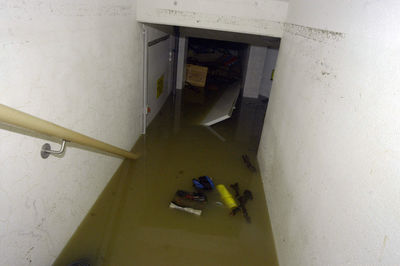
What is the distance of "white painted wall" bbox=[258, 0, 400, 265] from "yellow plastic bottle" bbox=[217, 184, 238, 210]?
1.58 feet

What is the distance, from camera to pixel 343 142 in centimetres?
125

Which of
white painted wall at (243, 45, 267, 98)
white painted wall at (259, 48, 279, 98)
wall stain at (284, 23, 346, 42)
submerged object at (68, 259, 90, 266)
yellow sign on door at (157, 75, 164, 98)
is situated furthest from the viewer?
white painted wall at (259, 48, 279, 98)

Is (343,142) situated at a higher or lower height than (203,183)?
higher

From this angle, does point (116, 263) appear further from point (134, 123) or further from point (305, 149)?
point (134, 123)

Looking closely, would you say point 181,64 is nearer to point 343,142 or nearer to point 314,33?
point 314,33

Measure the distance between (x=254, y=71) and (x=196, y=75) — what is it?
5.14ft

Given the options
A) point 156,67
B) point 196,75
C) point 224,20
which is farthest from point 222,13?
point 196,75

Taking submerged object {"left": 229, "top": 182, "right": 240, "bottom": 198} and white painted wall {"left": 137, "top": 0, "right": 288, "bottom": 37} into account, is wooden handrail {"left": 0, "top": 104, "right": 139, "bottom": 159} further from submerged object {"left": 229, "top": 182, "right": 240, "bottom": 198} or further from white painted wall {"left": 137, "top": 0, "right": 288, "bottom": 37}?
white painted wall {"left": 137, "top": 0, "right": 288, "bottom": 37}

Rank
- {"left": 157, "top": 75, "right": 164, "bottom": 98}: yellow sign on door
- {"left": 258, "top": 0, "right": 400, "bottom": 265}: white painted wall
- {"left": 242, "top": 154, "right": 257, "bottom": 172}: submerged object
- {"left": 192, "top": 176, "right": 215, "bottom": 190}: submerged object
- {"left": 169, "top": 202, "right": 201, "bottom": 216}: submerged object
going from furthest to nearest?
{"left": 157, "top": 75, "right": 164, "bottom": 98}: yellow sign on door → {"left": 242, "top": 154, "right": 257, "bottom": 172}: submerged object → {"left": 192, "top": 176, "right": 215, "bottom": 190}: submerged object → {"left": 169, "top": 202, "right": 201, "bottom": 216}: submerged object → {"left": 258, "top": 0, "right": 400, "bottom": 265}: white painted wall

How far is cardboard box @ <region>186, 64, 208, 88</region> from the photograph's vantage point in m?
6.78

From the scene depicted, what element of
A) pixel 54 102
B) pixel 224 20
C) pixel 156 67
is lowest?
pixel 156 67

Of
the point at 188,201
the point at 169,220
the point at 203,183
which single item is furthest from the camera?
the point at 203,183

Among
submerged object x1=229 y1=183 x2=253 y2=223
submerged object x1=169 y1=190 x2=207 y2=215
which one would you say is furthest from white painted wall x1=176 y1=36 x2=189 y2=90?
submerged object x1=169 y1=190 x2=207 y2=215

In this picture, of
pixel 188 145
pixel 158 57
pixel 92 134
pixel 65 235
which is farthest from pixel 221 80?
pixel 65 235
